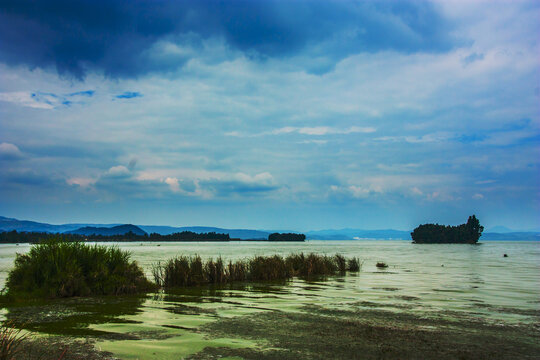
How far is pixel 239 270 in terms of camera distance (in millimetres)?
24688

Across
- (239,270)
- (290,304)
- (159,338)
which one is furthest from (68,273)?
(239,270)

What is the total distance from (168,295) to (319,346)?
1053 centimetres

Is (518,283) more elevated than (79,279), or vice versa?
(79,279)

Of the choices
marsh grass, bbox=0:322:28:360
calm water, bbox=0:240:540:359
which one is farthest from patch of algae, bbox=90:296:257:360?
marsh grass, bbox=0:322:28:360

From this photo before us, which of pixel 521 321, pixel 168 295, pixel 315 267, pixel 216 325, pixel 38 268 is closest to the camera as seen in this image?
pixel 216 325

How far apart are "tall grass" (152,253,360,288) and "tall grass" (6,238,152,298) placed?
302 centimetres

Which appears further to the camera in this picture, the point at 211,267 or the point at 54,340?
the point at 211,267

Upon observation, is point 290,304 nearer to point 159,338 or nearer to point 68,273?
point 159,338

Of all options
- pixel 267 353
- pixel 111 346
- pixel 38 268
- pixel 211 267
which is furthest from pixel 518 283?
pixel 38 268

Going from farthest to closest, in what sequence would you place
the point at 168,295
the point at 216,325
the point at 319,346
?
the point at 168,295 → the point at 216,325 → the point at 319,346

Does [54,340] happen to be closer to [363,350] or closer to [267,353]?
[267,353]

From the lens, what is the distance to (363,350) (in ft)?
29.6

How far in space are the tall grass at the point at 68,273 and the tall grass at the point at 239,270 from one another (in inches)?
119

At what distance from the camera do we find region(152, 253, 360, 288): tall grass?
21.2 metres
